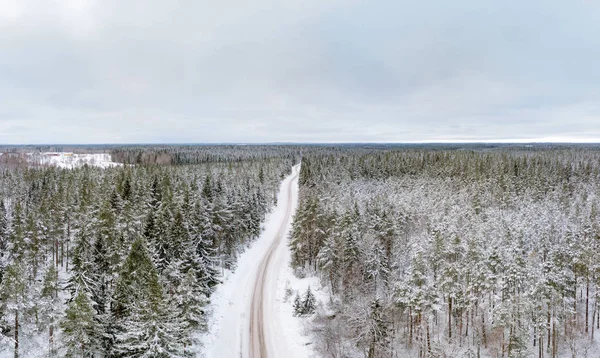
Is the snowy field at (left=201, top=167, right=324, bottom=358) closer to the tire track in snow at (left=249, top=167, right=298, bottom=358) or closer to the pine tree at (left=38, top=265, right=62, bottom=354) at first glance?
the tire track in snow at (left=249, top=167, right=298, bottom=358)

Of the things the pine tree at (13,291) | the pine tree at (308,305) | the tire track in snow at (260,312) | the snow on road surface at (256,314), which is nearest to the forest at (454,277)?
the pine tree at (308,305)

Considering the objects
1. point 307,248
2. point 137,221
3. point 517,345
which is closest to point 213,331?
point 137,221

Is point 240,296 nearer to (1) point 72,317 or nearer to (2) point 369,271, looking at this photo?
(2) point 369,271

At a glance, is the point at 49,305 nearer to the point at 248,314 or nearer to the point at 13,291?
the point at 13,291

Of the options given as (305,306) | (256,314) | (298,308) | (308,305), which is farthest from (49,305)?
(308,305)

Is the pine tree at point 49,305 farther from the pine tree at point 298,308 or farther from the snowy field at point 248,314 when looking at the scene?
the pine tree at point 298,308
